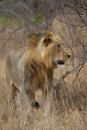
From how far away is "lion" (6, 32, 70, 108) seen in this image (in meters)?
6.07

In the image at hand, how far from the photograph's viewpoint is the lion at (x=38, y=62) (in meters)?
6.07

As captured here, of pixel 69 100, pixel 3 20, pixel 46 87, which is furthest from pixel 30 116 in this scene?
pixel 3 20

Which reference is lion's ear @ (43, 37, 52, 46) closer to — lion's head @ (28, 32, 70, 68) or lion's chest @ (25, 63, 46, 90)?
lion's head @ (28, 32, 70, 68)

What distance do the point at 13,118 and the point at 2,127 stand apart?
26 cm

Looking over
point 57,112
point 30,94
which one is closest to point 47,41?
point 30,94

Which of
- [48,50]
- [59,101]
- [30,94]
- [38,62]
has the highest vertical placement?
[48,50]

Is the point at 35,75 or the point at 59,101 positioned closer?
the point at 35,75

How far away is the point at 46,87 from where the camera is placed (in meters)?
6.19

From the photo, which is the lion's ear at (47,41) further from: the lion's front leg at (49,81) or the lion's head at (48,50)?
the lion's front leg at (49,81)

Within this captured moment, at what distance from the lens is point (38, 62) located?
6176 mm

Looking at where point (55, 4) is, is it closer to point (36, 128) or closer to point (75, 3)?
point (75, 3)

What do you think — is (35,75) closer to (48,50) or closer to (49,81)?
(49,81)

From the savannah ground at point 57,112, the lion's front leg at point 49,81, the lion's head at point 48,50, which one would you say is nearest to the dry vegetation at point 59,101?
A: the savannah ground at point 57,112

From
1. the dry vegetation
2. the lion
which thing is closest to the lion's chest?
the lion
